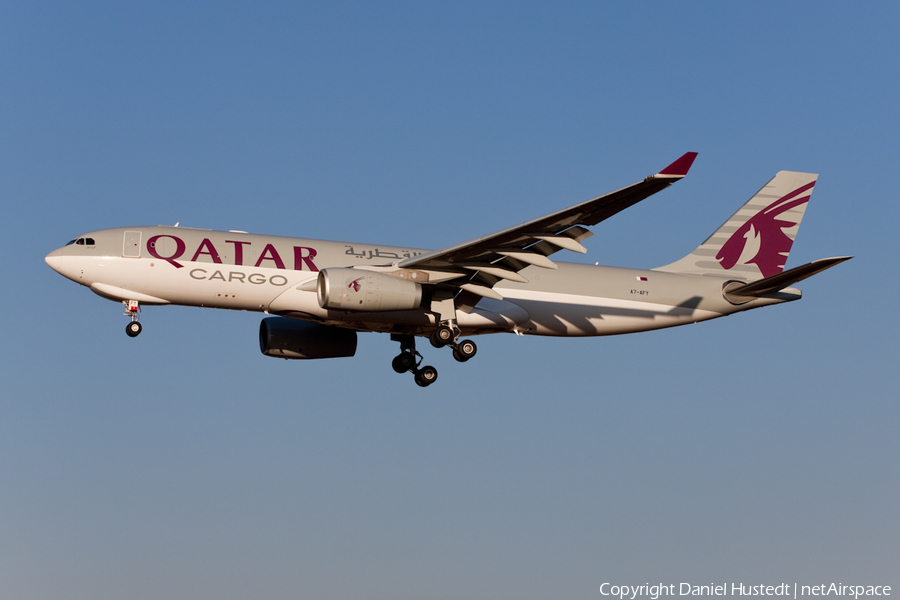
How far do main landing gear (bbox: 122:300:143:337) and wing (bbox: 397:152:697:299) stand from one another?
842 cm

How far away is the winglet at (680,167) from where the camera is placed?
989 inches

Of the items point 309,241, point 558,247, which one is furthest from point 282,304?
point 558,247

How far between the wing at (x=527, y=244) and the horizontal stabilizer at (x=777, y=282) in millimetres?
6330

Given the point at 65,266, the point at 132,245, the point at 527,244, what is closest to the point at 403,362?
the point at 527,244

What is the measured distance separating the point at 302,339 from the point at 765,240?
18122 mm

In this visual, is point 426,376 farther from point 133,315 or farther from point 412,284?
point 133,315

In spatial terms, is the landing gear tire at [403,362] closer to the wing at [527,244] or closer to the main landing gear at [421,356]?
the main landing gear at [421,356]

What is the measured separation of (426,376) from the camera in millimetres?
36094

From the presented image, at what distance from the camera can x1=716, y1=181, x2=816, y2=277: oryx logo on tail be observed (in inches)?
1528

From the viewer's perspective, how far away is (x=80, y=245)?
105 feet

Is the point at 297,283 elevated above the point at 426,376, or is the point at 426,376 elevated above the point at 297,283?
the point at 297,283

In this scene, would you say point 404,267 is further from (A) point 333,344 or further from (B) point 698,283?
(B) point 698,283

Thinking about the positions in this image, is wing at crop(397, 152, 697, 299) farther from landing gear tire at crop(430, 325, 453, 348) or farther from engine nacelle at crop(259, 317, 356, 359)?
engine nacelle at crop(259, 317, 356, 359)

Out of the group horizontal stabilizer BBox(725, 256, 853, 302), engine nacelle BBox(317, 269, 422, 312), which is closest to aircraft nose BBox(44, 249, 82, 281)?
engine nacelle BBox(317, 269, 422, 312)
